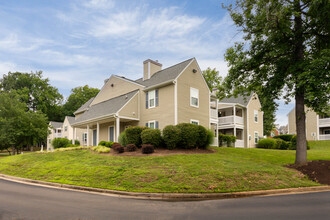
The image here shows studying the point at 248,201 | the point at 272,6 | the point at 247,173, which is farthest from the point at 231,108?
the point at 248,201

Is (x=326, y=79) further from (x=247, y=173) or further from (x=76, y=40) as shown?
(x=76, y=40)

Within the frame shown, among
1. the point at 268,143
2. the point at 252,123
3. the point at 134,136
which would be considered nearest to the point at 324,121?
the point at 252,123

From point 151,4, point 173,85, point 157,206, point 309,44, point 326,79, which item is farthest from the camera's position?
point 173,85

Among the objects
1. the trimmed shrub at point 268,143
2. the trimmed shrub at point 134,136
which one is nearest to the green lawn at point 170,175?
the trimmed shrub at point 134,136

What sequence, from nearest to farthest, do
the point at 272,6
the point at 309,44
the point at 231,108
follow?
the point at 272,6 → the point at 309,44 → the point at 231,108

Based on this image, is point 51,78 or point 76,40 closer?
point 76,40

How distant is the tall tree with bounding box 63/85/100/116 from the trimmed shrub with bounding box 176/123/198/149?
50.5 metres

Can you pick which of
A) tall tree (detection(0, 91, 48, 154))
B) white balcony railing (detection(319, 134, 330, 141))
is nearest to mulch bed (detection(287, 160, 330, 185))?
white balcony railing (detection(319, 134, 330, 141))

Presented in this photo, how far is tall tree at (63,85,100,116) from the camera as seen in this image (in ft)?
199

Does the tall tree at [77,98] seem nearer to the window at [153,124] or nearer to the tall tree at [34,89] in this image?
the tall tree at [34,89]

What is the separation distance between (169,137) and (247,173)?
6.27 meters

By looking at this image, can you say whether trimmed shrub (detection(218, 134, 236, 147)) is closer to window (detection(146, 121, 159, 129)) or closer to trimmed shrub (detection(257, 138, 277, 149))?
trimmed shrub (detection(257, 138, 277, 149))

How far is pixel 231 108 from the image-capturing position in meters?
32.2

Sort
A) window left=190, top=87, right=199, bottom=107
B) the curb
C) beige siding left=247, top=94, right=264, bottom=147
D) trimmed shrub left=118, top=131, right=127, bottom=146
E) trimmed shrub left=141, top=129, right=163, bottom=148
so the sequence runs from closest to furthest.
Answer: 1. the curb
2. trimmed shrub left=141, top=129, right=163, bottom=148
3. trimmed shrub left=118, top=131, right=127, bottom=146
4. window left=190, top=87, right=199, bottom=107
5. beige siding left=247, top=94, right=264, bottom=147
